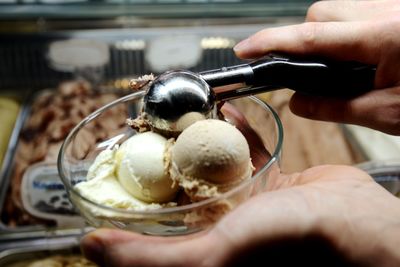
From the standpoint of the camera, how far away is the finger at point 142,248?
2.95 ft

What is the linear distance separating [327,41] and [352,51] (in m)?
0.07

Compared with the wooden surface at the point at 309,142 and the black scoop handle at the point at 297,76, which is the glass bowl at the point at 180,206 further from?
the wooden surface at the point at 309,142

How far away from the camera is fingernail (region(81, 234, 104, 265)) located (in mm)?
939

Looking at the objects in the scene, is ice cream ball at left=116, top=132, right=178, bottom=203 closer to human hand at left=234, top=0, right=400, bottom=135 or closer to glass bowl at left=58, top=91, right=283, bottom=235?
glass bowl at left=58, top=91, right=283, bottom=235

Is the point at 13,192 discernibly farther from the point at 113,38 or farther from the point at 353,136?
the point at 353,136

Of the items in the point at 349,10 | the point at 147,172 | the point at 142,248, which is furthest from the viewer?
the point at 349,10

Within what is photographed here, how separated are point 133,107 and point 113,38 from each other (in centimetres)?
98

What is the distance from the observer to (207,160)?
983 mm

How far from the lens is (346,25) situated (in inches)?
50.8

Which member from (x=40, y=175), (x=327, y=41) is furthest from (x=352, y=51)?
(x=40, y=175)

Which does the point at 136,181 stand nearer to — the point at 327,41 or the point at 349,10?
the point at 327,41

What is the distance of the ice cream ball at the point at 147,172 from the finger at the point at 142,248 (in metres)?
0.12

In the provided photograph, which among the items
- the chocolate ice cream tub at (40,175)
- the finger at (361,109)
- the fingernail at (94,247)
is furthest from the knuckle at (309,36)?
the chocolate ice cream tub at (40,175)

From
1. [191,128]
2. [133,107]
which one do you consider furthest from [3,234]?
[191,128]
